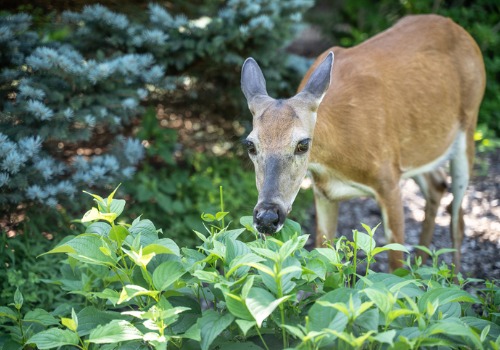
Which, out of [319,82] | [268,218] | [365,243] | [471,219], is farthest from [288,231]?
[471,219]

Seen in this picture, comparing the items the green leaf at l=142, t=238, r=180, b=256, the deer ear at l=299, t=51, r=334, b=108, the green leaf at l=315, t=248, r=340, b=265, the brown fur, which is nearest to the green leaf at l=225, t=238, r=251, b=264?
the green leaf at l=142, t=238, r=180, b=256

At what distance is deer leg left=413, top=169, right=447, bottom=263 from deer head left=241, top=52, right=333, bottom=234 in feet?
6.79

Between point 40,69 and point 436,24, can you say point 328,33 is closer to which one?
point 436,24

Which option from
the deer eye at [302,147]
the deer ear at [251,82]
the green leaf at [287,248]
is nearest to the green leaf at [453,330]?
the green leaf at [287,248]

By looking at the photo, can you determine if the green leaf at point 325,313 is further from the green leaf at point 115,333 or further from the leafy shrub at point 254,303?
the green leaf at point 115,333

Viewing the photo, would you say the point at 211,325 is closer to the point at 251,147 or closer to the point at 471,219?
the point at 251,147

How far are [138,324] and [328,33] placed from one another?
7.02 metres

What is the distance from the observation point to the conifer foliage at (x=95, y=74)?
5156 mm

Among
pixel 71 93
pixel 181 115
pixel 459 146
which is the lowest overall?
pixel 181 115

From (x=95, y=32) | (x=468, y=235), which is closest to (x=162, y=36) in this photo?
(x=95, y=32)

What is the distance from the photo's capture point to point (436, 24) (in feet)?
18.9

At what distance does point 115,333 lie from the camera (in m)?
2.66

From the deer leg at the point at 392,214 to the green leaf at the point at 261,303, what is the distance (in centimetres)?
253

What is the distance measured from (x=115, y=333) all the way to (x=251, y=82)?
2376 mm
